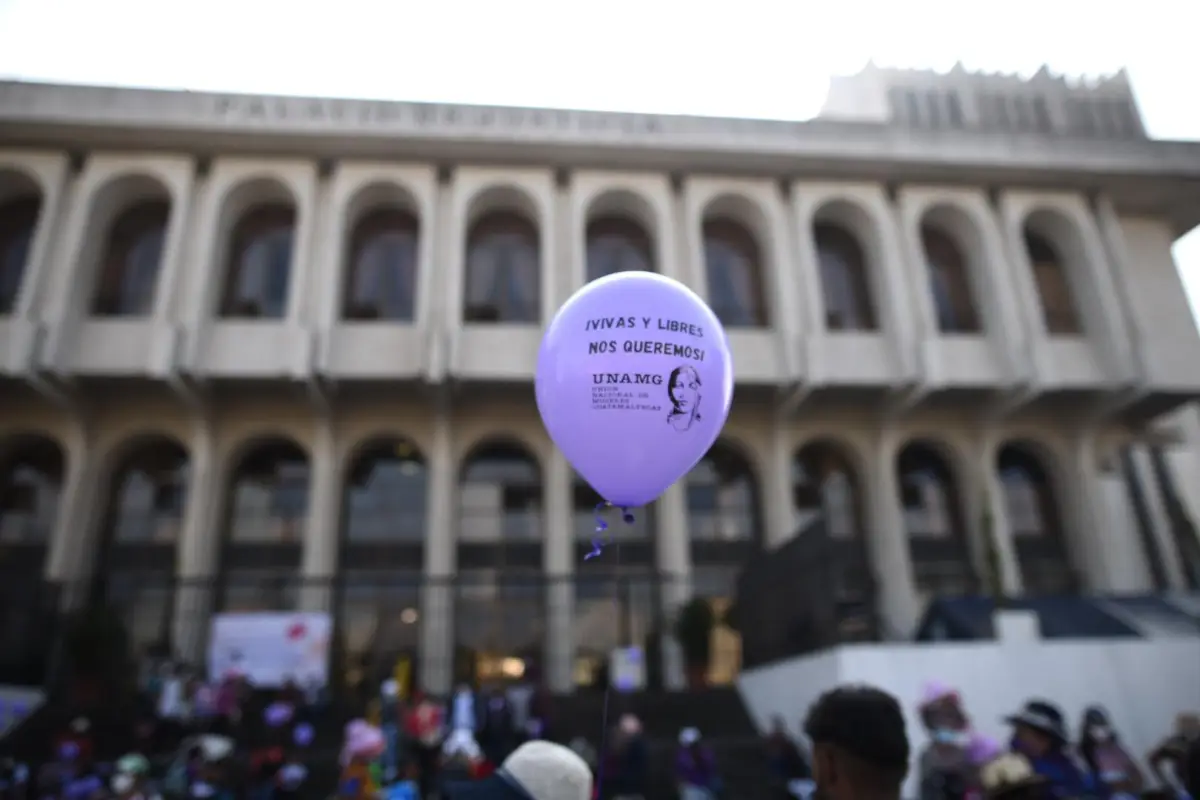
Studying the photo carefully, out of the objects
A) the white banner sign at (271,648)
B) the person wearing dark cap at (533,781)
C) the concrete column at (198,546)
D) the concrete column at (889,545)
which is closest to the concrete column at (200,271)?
the concrete column at (198,546)

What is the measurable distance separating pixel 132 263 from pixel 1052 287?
2202 cm

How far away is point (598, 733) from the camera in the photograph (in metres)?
13.6

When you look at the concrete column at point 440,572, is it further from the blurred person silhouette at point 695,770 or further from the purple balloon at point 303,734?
the blurred person silhouette at point 695,770

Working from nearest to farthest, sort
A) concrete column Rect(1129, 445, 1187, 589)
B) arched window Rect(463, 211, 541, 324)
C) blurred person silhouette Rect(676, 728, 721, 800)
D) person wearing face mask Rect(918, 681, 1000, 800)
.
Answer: person wearing face mask Rect(918, 681, 1000, 800)
blurred person silhouette Rect(676, 728, 721, 800)
arched window Rect(463, 211, 541, 324)
concrete column Rect(1129, 445, 1187, 589)

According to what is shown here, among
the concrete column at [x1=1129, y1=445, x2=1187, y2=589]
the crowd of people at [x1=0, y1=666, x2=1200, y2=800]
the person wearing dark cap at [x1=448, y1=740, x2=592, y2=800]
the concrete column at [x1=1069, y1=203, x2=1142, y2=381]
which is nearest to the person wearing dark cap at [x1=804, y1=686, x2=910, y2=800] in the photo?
the crowd of people at [x1=0, y1=666, x2=1200, y2=800]

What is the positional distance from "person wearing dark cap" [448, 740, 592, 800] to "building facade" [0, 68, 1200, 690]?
13770 mm

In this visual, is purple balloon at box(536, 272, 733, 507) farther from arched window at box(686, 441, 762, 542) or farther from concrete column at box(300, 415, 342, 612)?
arched window at box(686, 441, 762, 542)

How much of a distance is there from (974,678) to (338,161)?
1595 centimetres

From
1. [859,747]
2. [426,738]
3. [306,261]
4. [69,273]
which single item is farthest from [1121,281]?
[69,273]

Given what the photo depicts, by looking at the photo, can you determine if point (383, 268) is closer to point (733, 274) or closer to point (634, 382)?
point (733, 274)

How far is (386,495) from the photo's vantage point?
18.8 metres

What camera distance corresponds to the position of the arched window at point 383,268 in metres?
18.9

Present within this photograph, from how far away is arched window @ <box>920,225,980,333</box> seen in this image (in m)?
20.0

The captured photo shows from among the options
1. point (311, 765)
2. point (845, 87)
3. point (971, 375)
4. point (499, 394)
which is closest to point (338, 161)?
point (499, 394)
